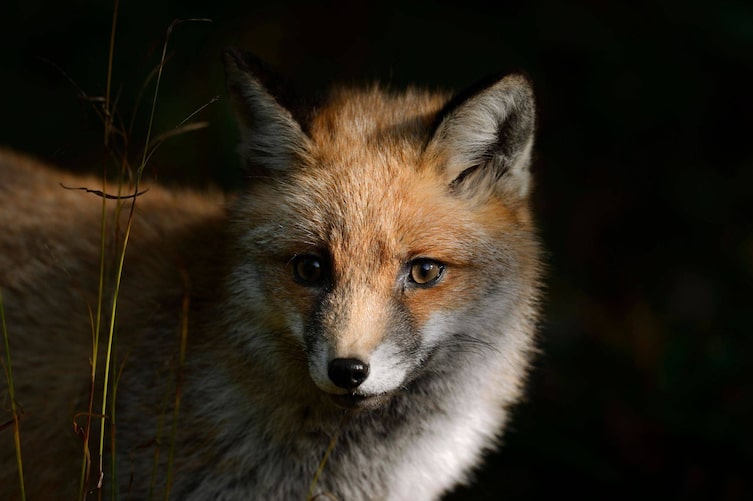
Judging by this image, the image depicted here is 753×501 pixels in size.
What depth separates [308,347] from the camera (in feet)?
7.28

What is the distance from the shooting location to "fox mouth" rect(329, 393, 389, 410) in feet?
7.06

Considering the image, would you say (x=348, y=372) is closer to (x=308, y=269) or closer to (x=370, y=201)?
(x=308, y=269)

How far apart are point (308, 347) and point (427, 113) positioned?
0.93 meters

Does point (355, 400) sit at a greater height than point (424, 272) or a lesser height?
lesser

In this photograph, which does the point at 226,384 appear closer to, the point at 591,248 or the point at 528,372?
the point at 528,372

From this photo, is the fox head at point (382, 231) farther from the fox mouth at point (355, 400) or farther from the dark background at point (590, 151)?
the dark background at point (590, 151)

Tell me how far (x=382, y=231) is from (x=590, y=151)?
3.03 meters

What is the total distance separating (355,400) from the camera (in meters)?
2.17

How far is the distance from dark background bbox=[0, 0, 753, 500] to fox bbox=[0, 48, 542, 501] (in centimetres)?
117

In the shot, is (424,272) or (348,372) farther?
(424,272)

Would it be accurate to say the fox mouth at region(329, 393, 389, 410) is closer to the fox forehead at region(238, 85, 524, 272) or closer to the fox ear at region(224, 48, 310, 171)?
the fox forehead at region(238, 85, 524, 272)

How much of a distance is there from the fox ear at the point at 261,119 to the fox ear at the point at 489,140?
0.43 metres

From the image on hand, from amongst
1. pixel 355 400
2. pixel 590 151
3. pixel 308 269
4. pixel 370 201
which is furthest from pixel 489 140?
pixel 590 151

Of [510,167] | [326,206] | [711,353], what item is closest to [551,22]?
[711,353]
